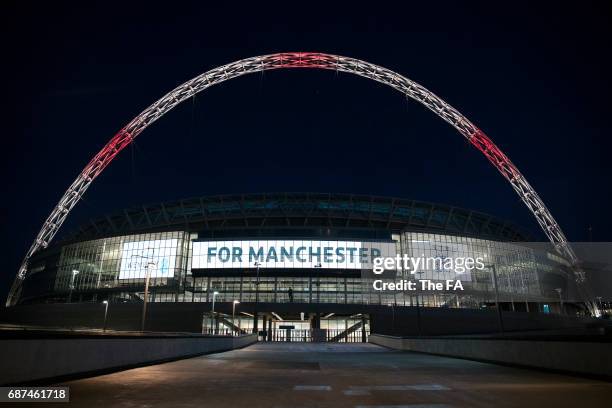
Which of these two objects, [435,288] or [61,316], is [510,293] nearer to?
[435,288]

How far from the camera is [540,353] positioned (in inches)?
658

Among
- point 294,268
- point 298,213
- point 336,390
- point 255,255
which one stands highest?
point 298,213

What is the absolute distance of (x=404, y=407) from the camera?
28.7ft

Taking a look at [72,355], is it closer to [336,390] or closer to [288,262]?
[336,390]

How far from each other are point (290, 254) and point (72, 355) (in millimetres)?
62893

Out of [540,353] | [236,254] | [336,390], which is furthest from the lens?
[236,254]

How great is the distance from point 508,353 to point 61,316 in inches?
2955

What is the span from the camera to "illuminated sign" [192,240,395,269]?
7469 cm

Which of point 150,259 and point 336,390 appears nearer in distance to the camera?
point 336,390

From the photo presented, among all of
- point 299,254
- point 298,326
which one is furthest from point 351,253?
point 298,326

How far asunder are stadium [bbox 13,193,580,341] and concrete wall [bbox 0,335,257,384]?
47.9 metres

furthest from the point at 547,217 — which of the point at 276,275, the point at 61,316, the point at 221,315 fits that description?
the point at 61,316

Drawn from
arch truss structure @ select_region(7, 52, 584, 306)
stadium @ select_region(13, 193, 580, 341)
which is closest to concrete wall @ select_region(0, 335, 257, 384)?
arch truss structure @ select_region(7, 52, 584, 306)

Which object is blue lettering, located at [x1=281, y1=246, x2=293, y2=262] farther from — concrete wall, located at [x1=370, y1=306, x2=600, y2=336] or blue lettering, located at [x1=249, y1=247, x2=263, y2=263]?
concrete wall, located at [x1=370, y1=306, x2=600, y2=336]
